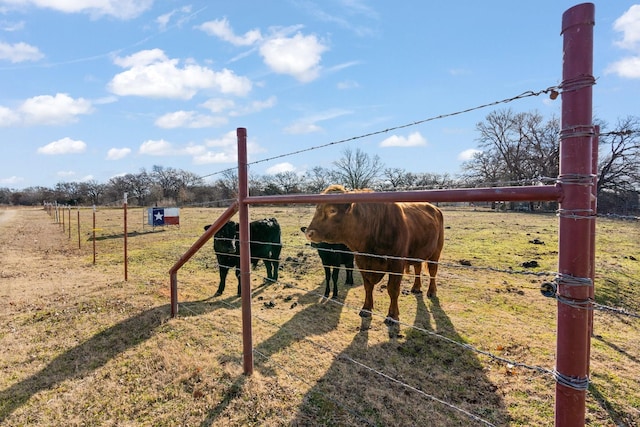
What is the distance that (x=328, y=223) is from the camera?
3.85 meters

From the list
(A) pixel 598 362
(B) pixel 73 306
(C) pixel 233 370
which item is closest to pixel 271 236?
(B) pixel 73 306

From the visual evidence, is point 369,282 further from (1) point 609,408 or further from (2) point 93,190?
(2) point 93,190

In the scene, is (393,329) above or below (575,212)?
below

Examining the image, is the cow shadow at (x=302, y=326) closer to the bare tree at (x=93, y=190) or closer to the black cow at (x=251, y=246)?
the black cow at (x=251, y=246)

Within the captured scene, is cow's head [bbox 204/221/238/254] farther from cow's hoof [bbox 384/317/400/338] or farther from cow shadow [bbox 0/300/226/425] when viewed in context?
cow's hoof [bbox 384/317/400/338]

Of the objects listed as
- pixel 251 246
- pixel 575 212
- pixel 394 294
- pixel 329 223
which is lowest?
pixel 394 294

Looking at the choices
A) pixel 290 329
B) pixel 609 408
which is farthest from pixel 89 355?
pixel 609 408

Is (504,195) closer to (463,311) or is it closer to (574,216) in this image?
(574,216)

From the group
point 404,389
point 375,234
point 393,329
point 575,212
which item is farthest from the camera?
point 393,329

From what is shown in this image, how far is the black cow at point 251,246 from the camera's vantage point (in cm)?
627

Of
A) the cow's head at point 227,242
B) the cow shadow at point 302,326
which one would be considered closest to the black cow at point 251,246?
the cow's head at point 227,242

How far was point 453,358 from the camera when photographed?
11.9 feet

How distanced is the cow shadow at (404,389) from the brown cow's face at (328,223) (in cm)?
126

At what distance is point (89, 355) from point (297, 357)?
2283mm
